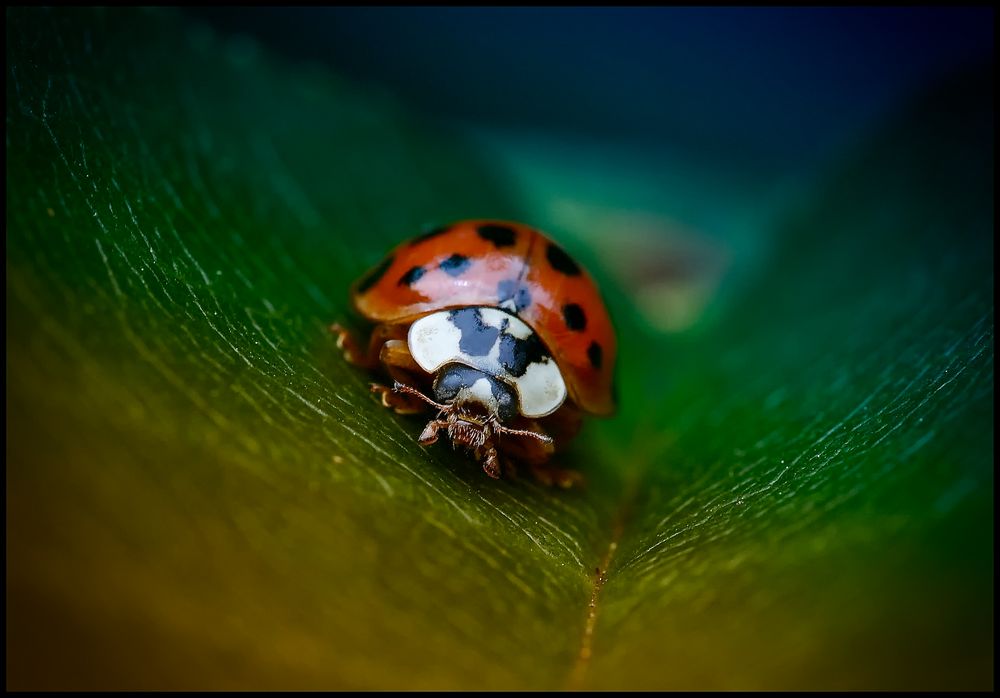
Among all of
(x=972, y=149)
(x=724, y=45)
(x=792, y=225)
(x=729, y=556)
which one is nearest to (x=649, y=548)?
(x=729, y=556)

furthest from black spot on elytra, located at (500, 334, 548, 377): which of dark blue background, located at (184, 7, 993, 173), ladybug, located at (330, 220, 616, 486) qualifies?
dark blue background, located at (184, 7, 993, 173)

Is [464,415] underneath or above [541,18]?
underneath

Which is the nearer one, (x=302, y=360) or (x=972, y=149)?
(x=302, y=360)

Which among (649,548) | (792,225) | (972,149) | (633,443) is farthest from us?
(792,225)

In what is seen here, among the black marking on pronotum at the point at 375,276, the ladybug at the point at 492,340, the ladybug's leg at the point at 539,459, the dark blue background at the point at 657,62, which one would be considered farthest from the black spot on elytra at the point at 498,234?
the dark blue background at the point at 657,62

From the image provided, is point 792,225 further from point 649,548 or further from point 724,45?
point 649,548

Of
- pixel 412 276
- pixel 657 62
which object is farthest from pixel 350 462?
pixel 657 62

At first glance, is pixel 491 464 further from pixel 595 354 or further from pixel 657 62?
pixel 657 62
